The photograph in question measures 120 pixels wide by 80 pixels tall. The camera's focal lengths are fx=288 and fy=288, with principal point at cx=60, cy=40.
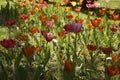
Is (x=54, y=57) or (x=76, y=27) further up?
(x=76, y=27)

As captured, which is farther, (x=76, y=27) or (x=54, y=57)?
(x=54, y=57)

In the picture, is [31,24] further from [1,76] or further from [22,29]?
[1,76]

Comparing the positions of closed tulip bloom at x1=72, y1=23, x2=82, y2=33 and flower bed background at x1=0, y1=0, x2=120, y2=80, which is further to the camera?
closed tulip bloom at x1=72, y1=23, x2=82, y2=33

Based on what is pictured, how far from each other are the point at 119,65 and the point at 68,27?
0.89 m

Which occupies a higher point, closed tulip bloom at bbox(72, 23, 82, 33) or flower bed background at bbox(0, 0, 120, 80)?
closed tulip bloom at bbox(72, 23, 82, 33)

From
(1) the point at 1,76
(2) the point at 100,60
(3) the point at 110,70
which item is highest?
(3) the point at 110,70

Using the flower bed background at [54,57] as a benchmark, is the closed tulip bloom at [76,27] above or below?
→ above

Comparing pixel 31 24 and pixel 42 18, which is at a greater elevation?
pixel 42 18

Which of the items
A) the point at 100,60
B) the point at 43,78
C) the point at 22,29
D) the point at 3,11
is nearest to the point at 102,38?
the point at 100,60

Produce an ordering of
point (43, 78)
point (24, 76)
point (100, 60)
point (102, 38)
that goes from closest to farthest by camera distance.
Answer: point (24, 76), point (43, 78), point (100, 60), point (102, 38)

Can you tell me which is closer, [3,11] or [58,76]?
[58,76]

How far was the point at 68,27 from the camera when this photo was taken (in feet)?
13.6

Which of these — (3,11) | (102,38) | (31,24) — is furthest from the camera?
(3,11)

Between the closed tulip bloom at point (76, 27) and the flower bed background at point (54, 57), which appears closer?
the flower bed background at point (54, 57)
